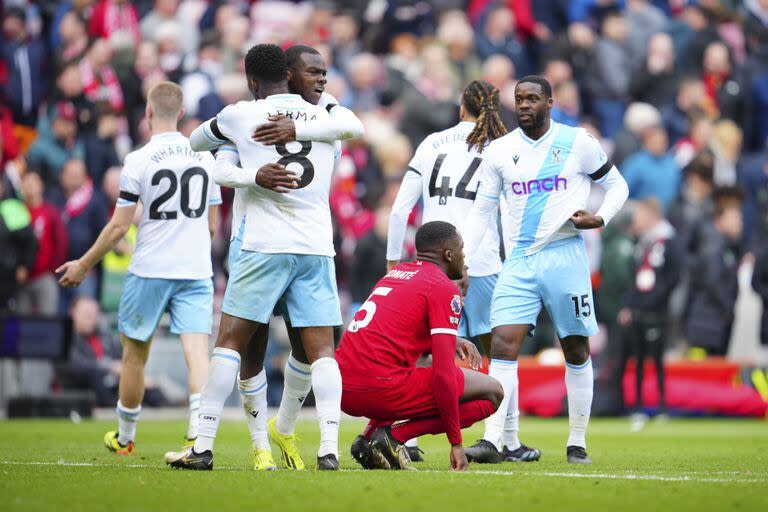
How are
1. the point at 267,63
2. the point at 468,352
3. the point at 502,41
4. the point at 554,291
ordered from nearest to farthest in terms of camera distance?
the point at 267,63
the point at 468,352
the point at 554,291
the point at 502,41

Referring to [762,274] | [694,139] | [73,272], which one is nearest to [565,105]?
[694,139]

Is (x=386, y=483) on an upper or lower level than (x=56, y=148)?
lower

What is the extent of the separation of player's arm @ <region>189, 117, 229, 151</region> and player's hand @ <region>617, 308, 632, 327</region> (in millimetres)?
10040

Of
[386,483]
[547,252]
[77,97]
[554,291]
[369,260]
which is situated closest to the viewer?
[386,483]

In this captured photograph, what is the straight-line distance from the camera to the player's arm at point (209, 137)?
9.05 m

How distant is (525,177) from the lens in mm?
10492

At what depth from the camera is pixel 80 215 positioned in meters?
18.9

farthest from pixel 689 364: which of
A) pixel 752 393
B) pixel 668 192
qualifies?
pixel 668 192

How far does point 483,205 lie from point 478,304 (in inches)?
38.2

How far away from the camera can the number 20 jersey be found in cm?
1136

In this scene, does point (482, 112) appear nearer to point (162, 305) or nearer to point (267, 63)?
point (267, 63)

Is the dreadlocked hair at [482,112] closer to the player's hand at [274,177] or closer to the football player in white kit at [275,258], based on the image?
the football player in white kit at [275,258]

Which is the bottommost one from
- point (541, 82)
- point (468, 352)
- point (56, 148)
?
point (468, 352)

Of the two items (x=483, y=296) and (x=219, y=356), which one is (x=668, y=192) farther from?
(x=219, y=356)
